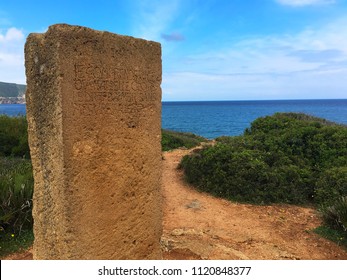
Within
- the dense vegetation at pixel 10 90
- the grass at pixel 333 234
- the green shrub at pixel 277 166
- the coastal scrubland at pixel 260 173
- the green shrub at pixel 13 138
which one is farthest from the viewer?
the dense vegetation at pixel 10 90

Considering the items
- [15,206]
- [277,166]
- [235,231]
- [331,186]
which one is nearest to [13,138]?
[15,206]

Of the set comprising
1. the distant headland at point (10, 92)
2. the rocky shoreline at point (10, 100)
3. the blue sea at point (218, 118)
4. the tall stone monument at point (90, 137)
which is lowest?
the blue sea at point (218, 118)

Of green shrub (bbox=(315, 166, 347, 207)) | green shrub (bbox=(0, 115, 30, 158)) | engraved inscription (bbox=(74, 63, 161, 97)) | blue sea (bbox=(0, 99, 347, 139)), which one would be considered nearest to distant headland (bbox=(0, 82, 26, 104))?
blue sea (bbox=(0, 99, 347, 139))

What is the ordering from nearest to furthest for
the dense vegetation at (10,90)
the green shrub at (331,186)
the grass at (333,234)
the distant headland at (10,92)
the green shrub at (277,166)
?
the grass at (333,234) < the green shrub at (331,186) < the green shrub at (277,166) < the dense vegetation at (10,90) < the distant headland at (10,92)

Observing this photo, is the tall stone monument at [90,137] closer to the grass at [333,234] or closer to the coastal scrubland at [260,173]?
the coastal scrubland at [260,173]

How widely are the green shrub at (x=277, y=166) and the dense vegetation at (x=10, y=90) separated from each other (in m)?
150

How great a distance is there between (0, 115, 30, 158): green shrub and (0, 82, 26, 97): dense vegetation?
144481 millimetres

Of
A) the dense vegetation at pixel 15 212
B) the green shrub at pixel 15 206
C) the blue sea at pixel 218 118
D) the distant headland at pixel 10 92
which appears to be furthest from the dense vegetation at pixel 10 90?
the green shrub at pixel 15 206

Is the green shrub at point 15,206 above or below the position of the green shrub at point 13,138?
below

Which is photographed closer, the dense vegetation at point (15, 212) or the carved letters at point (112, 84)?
the carved letters at point (112, 84)

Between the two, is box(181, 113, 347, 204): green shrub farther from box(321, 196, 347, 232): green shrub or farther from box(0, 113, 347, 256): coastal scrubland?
box(321, 196, 347, 232): green shrub

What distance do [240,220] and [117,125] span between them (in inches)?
176

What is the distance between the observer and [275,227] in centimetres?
636

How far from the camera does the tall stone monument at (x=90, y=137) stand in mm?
2717
